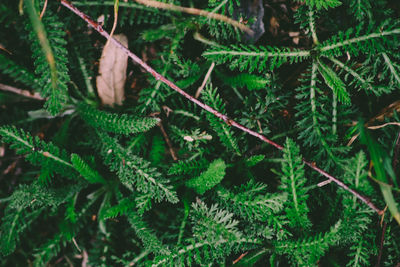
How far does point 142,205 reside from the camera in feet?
5.47

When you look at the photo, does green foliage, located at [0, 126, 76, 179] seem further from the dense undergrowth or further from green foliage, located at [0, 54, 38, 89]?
green foliage, located at [0, 54, 38, 89]

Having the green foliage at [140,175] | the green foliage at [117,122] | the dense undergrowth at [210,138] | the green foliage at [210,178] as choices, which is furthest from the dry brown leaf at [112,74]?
the green foliage at [210,178]

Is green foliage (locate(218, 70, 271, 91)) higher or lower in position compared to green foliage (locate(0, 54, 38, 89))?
higher

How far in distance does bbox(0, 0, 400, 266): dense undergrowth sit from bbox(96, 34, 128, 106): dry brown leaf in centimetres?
6

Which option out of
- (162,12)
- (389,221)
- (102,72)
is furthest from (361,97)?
(102,72)

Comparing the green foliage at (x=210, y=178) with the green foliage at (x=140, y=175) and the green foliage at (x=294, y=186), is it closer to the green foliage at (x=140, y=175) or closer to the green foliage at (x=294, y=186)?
the green foliage at (x=140, y=175)

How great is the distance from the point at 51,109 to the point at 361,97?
1.88 m

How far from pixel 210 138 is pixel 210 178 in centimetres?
30

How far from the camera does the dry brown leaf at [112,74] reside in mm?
1979

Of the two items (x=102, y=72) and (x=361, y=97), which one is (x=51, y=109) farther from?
(x=361, y=97)

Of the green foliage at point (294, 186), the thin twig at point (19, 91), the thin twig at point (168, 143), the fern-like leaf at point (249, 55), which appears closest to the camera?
the green foliage at point (294, 186)

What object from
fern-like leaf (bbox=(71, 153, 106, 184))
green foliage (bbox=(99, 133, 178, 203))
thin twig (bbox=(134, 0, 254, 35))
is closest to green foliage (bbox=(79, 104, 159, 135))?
green foliage (bbox=(99, 133, 178, 203))

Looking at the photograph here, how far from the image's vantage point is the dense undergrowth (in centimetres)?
156

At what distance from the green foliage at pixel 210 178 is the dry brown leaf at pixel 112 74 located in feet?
2.76
